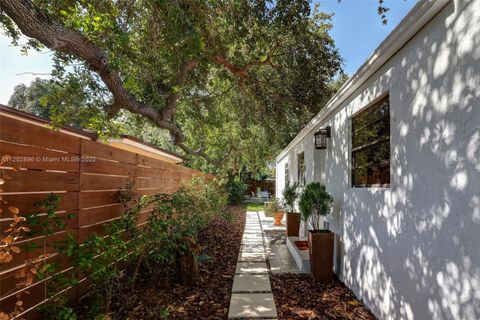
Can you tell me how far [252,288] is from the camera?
4637 mm

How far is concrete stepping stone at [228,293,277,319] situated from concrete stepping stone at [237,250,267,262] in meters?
1.96

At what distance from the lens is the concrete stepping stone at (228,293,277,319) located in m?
3.70

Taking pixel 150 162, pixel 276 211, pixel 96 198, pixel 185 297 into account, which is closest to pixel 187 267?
pixel 185 297

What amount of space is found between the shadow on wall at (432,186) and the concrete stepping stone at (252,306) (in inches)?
53.4

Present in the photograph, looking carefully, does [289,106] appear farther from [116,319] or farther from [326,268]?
[116,319]

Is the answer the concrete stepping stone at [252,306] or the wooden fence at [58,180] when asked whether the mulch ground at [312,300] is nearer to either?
the concrete stepping stone at [252,306]

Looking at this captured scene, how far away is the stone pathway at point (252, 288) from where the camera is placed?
3.78 m

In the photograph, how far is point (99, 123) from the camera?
5668mm

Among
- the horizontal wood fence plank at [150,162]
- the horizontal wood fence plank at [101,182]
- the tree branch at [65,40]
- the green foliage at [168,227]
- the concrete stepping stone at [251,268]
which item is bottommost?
the concrete stepping stone at [251,268]

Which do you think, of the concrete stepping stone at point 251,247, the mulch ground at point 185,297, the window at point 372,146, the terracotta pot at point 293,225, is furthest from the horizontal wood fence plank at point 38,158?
the terracotta pot at point 293,225

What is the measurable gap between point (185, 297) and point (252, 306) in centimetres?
102

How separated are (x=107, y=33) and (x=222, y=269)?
4.68 meters

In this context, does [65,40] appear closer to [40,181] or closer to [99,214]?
[40,181]

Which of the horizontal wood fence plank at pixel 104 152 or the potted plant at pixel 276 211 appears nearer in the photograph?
the horizontal wood fence plank at pixel 104 152
